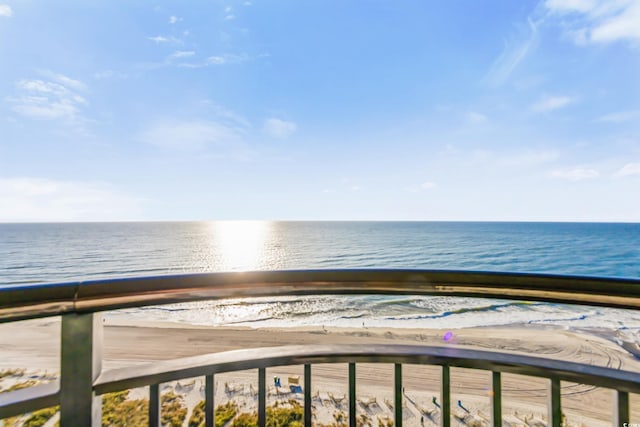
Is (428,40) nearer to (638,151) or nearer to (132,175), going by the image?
(638,151)

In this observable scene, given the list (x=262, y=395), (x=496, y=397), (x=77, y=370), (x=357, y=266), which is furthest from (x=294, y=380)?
(x=357, y=266)

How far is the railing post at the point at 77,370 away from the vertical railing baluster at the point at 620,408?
111 centimetres

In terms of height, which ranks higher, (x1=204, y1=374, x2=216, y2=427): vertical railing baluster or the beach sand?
(x1=204, y1=374, x2=216, y2=427): vertical railing baluster

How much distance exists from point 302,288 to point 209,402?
39 cm

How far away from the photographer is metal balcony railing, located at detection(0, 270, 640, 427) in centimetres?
61

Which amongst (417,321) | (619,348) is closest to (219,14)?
(417,321)

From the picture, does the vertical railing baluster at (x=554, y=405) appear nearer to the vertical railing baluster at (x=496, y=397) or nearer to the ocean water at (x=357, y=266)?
the vertical railing baluster at (x=496, y=397)

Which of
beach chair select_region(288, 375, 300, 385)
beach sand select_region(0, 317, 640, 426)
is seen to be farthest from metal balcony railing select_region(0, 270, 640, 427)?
beach chair select_region(288, 375, 300, 385)

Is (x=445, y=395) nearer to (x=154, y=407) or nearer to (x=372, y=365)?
(x=154, y=407)

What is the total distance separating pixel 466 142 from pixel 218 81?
1490cm

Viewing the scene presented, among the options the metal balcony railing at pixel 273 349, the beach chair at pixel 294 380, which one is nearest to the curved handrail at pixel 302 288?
the metal balcony railing at pixel 273 349

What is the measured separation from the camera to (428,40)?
4160 millimetres

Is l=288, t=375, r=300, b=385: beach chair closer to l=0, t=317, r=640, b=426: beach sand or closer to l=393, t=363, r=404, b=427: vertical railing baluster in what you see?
l=0, t=317, r=640, b=426: beach sand

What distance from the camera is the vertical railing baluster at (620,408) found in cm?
68
